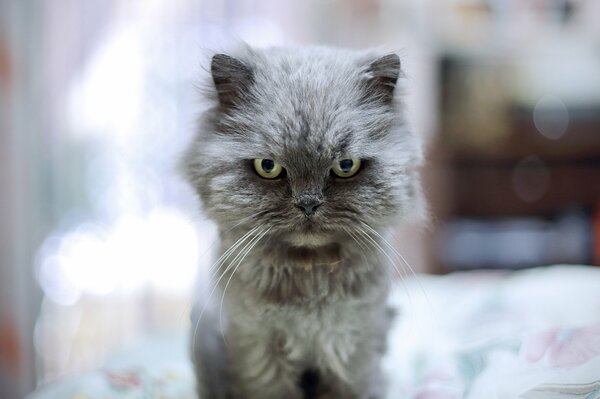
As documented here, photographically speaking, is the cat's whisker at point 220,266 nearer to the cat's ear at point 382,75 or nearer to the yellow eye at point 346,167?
the yellow eye at point 346,167

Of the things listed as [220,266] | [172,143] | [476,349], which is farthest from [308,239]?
[172,143]

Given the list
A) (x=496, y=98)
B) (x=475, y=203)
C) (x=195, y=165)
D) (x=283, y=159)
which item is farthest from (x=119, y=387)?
(x=496, y=98)

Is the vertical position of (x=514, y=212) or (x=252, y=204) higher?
(x=252, y=204)

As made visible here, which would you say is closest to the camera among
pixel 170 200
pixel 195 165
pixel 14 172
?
pixel 195 165

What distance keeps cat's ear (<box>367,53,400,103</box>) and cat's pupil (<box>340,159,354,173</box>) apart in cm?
13

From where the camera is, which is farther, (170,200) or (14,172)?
(170,200)

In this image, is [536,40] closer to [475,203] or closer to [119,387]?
[475,203]

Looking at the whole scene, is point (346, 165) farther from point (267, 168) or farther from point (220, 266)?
point (220, 266)

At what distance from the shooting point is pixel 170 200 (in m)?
2.38

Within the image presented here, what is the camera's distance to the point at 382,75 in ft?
3.14

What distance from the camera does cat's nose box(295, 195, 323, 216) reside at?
2.77ft

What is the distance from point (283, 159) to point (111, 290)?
5.82 feet

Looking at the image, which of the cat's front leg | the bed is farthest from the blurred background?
the cat's front leg

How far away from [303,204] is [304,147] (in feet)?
0.27
